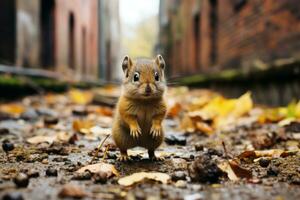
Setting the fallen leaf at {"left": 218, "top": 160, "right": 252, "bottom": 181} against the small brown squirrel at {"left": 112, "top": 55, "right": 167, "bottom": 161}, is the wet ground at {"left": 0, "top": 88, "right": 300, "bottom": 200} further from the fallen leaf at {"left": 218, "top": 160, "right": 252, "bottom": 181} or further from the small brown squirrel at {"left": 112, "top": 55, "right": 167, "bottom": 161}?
the small brown squirrel at {"left": 112, "top": 55, "right": 167, "bottom": 161}

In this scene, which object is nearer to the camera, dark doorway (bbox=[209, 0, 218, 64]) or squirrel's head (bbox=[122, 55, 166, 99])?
squirrel's head (bbox=[122, 55, 166, 99])

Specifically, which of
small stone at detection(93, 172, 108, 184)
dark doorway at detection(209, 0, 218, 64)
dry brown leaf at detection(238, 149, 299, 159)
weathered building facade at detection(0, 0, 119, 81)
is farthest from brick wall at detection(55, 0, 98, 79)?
small stone at detection(93, 172, 108, 184)

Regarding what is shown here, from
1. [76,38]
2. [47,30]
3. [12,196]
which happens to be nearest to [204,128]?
[12,196]

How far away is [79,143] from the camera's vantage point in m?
3.88

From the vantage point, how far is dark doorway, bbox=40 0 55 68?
1438cm

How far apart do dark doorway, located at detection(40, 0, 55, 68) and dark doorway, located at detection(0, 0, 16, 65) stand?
4659mm

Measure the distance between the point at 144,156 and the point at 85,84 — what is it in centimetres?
1170

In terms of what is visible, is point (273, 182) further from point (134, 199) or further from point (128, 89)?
point (128, 89)

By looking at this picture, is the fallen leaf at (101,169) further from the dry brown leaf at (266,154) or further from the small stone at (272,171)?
the dry brown leaf at (266,154)

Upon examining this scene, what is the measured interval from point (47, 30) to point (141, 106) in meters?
12.4

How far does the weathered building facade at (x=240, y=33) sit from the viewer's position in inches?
275

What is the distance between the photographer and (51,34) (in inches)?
573

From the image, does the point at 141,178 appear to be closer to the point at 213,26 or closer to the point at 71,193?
the point at 71,193

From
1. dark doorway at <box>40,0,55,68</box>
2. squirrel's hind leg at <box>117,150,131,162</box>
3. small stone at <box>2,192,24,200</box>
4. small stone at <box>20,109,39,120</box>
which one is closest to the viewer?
small stone at <box>2,192,24,200</box>
